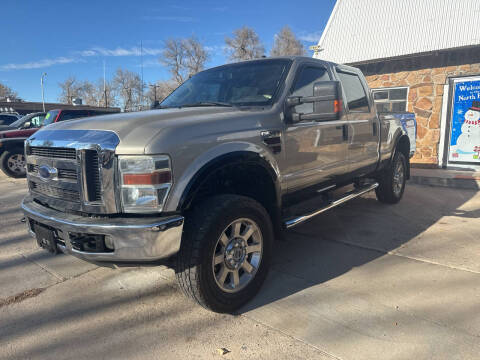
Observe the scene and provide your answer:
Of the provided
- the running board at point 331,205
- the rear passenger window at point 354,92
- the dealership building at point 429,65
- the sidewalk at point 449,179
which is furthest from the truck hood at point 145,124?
the dealership building at point 429,65

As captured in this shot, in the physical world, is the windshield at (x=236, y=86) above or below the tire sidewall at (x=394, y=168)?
above

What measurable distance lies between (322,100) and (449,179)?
5.80 meters

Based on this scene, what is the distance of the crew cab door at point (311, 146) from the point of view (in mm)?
3150

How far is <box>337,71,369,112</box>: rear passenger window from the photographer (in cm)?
420

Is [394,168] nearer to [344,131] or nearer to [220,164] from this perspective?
[344,131]

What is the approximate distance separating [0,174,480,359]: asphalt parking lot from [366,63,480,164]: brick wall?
565 centimetres

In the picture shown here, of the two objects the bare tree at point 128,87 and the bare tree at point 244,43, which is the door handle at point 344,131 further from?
the bare tree at point 128,87

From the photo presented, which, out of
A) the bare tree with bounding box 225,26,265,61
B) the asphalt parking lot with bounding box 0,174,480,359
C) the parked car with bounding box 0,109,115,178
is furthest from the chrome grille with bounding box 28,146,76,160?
the bare tree with bounding box 225,26,265,61

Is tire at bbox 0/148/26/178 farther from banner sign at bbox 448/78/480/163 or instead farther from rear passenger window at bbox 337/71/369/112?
banner sign at bbox 448/78/480/163

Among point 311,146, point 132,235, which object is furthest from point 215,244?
point 311,146

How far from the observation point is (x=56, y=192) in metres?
2.55

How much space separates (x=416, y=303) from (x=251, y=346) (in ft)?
4.51

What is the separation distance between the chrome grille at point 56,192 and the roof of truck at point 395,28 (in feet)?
28.9

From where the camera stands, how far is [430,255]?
11.8ft
